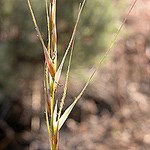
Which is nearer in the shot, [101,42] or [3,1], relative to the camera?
[3,1]

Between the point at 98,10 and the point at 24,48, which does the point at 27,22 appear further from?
the point at 98,10

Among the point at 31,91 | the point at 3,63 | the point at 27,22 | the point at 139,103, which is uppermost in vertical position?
the point at 27,22

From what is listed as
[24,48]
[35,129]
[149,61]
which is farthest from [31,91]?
[149,61]

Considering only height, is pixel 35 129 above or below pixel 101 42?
below

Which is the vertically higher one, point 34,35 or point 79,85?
point 34,35

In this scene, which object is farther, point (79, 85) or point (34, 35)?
point (79, 85)
